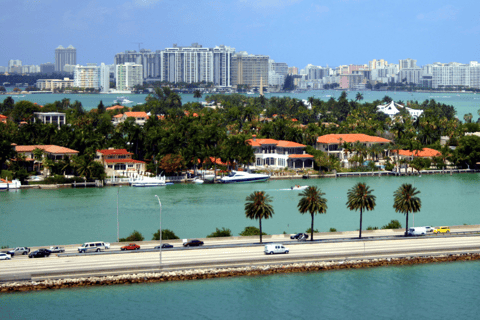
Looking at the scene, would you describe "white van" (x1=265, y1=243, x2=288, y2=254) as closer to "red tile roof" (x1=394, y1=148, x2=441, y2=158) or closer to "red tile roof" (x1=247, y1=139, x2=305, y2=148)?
"red tile roof" (x1=247, y1=139, x2=305, y2=148)

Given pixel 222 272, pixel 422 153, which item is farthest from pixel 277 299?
pixel 422 153

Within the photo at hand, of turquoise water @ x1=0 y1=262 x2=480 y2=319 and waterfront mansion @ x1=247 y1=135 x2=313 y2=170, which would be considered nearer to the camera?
turquoise water @ x1=0 y1=262 x2=480 y2=319

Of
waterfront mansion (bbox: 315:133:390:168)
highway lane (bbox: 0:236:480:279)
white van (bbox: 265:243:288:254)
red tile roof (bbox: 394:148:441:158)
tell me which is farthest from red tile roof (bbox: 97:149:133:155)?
white van (bbox: 265:243:288:254)

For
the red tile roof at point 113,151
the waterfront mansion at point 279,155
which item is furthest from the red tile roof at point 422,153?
the red tile roof at point 113,151

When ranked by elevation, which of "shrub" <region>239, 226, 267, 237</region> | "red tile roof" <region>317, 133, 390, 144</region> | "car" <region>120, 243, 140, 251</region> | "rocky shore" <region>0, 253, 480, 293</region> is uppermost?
"red tile roof" <region>317, 133, 390, 144</region>

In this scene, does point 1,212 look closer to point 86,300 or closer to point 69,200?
point 69,200

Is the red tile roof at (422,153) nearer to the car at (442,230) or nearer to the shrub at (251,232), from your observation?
the car at (442,230)

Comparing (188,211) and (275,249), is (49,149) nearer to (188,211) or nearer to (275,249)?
(188,211)
